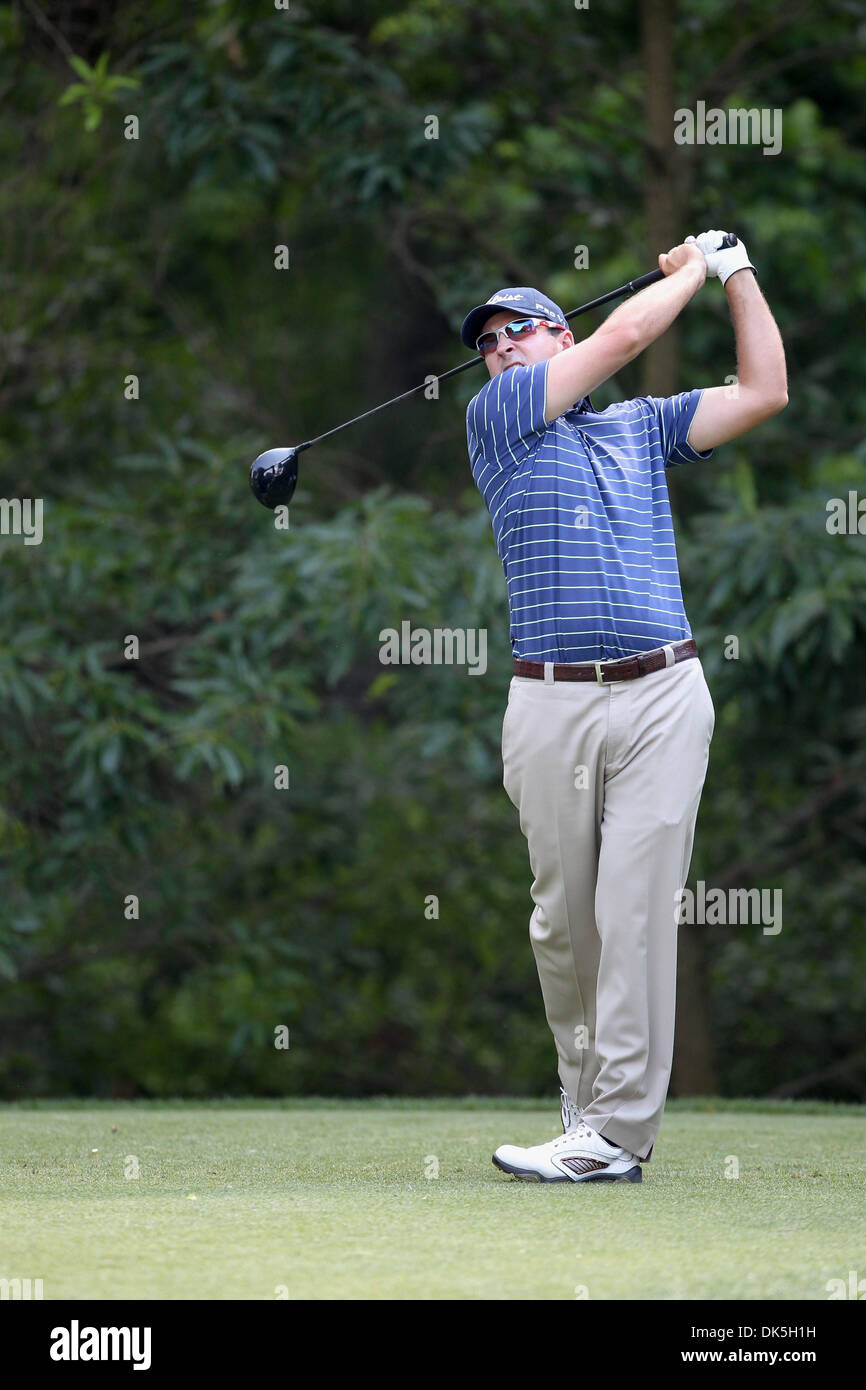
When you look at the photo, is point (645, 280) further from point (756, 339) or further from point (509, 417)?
point (509, 417)

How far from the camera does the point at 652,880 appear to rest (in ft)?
12.1

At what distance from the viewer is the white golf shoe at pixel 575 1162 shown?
3.59 meters

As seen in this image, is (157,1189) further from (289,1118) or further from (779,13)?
(779,13)

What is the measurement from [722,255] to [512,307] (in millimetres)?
481

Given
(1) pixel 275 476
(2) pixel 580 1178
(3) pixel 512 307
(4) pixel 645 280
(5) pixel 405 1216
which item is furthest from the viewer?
(1) pixel 275 476

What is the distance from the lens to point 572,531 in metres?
3.70

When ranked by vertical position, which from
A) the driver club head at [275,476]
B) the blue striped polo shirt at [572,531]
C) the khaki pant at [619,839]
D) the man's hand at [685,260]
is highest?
the man's hand at [685,260]

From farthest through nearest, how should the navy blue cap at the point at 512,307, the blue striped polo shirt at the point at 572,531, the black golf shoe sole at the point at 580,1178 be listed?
the navy blue cap at the point at 512,307
the blue striped polo shirt at the point at 572,531
the black golf shoe sole at the point at 580,1178

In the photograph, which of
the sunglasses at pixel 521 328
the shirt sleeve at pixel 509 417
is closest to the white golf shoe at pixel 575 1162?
the shirt sleeve at pixel 509 417

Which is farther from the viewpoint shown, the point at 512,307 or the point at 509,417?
the point at 512,307

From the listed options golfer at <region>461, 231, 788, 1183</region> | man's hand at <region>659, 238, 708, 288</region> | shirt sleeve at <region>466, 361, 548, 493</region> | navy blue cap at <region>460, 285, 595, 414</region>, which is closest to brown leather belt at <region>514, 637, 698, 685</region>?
golfer at <region>461, 231, 788, 1183</region>

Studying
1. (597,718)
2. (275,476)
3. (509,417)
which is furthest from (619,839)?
(275,476)

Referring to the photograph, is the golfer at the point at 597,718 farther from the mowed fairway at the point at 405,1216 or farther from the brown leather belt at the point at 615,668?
the mowed fairway at the point at 405,1216

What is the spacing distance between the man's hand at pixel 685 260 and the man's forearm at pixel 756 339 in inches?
2.9
